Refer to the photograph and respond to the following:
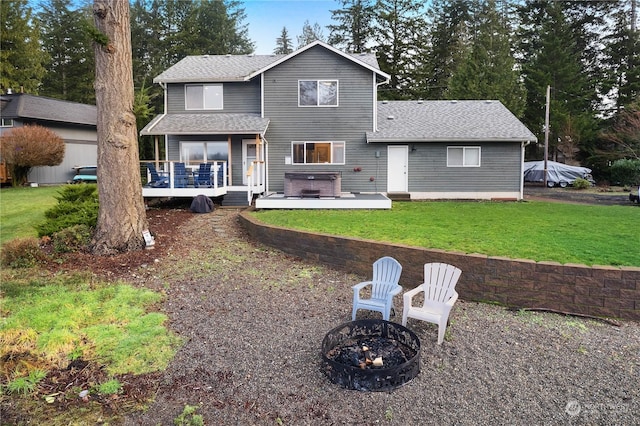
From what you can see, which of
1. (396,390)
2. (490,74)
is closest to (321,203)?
(396,390)

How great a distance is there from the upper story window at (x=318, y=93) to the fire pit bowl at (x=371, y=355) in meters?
13.4

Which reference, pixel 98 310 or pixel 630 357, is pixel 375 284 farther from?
pixel 98 310

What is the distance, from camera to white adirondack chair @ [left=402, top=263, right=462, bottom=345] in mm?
4371

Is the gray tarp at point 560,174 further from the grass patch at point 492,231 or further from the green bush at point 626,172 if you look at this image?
the grass patch at point 492,231

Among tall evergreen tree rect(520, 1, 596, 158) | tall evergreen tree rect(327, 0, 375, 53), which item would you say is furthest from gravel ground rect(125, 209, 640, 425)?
tall evergreen tree rect(327, 0, 375, 53)

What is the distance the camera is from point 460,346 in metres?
4.21

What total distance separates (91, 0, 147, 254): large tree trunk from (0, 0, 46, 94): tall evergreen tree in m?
27.5

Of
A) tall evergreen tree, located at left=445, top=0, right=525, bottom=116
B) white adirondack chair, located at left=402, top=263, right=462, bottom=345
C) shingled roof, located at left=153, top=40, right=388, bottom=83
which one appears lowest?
white adirondack chair, located at left=402, top=263, right=462, bottom=345

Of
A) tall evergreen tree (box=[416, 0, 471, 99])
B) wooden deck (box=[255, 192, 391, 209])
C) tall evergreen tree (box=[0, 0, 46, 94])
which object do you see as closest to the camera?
wooden deck (box=[255, 192, 391, 209])

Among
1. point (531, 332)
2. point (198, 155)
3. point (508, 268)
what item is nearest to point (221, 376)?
point (531, 332)

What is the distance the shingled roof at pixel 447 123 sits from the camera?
53.7 ft

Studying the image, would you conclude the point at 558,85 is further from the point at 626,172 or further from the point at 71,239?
the point at 71,239

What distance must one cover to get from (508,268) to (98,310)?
5.10 m

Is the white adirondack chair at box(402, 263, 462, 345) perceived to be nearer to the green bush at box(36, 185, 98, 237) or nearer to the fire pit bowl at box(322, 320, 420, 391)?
the fire pit bowl at box(322, 320, 420, 391)
